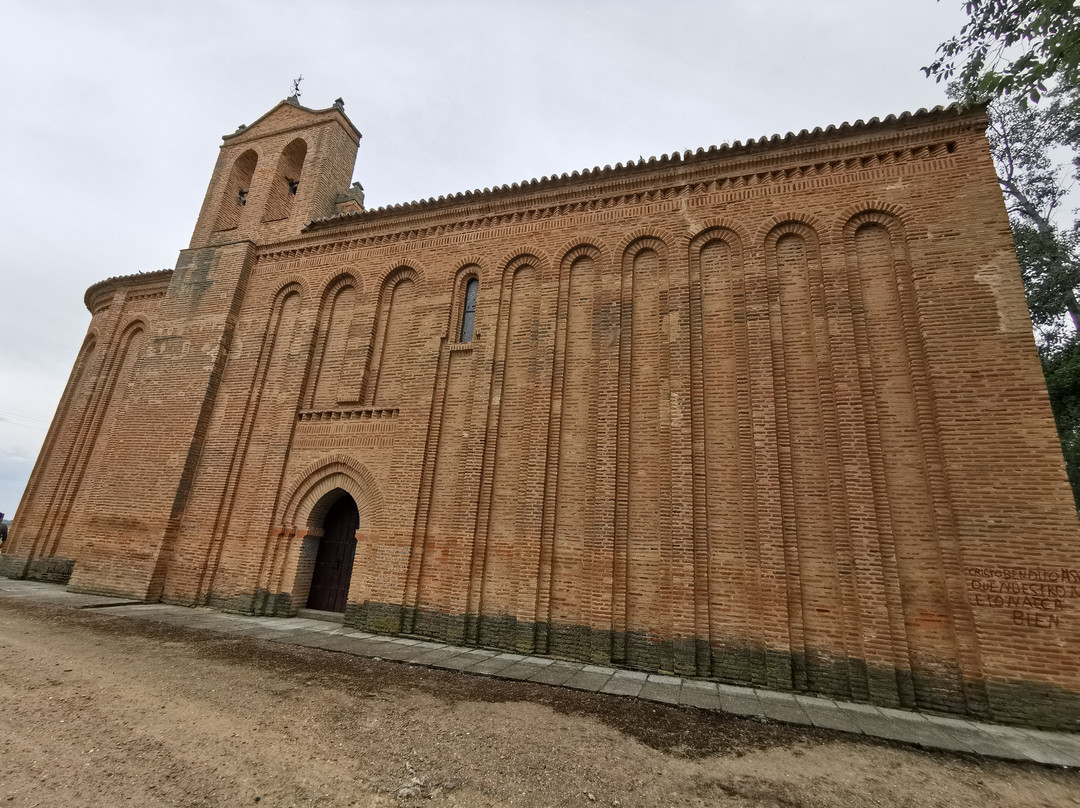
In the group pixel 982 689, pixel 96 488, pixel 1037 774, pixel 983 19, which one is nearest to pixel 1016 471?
pixel 982 689

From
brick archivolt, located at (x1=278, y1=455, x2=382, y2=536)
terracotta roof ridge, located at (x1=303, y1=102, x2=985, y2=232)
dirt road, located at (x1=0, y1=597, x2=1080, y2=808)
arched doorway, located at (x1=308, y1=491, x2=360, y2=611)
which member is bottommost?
dirt road, located at (x1=0, y1=597, x2=1080, y2=808)

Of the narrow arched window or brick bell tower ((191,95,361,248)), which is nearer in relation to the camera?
→ the narrow arched window

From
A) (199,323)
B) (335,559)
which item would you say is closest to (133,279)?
(199,323)

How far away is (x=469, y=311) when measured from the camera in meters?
10.5

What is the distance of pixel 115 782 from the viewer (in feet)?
10.9

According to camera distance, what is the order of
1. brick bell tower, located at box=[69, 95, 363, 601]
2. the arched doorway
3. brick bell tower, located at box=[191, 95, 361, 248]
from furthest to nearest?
1. brick bell tower, located at box=[191, 95, 361, 248]
2. brick bell tower, located at box=[69, 95, 363, 601]
3. the arched doorway

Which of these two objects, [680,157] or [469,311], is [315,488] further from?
[680,157]

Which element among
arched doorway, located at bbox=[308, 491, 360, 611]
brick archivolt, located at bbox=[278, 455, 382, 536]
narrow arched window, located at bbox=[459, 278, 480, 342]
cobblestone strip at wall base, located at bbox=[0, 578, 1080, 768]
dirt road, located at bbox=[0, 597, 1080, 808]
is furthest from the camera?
narrow arched window, located at bbox=[459, 278, 480, 342]

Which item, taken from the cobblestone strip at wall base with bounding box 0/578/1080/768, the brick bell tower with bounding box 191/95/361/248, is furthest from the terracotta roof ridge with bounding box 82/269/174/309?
the cobblestone strip at wall base with bounding box 0/578/1080/768

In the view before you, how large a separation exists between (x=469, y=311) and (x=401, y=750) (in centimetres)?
804

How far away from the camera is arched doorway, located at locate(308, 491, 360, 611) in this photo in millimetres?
10047

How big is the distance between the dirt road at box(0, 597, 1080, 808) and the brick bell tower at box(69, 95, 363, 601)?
16.1ft

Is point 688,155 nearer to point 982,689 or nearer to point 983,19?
point 983,19

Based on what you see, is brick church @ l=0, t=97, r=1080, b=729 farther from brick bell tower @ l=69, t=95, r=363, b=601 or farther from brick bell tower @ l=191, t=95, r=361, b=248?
brick bell tower @ l=191, t=95, r=361, b=248
